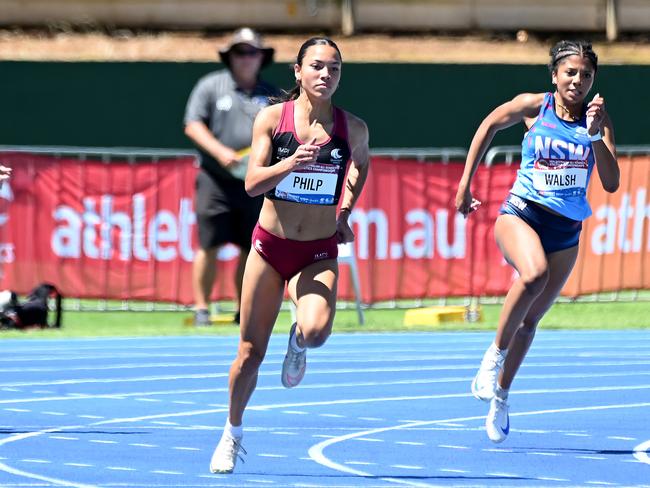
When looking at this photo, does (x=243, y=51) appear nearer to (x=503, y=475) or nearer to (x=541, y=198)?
(x=541, y=198)

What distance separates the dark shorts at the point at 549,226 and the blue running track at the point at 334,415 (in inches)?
43.0

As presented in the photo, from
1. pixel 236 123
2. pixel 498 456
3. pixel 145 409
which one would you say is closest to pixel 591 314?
pixel 236 123

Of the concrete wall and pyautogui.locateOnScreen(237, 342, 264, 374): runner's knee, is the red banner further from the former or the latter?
the concrete wall

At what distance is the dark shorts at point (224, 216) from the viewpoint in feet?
51.7

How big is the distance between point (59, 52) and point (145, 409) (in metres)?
19.7

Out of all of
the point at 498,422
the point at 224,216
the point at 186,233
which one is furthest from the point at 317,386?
the point at 186,233

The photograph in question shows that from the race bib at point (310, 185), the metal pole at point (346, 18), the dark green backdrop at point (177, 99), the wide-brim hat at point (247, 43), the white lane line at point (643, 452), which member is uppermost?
the metal pole at point (346, 18)

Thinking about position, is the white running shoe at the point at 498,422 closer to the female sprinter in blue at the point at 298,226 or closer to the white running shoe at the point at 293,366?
the white running shoe at the point at 293,366

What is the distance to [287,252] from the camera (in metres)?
8.45

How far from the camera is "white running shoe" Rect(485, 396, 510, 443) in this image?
30.5 feet

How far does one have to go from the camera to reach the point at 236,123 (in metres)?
15.6

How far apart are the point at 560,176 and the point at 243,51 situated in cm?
631

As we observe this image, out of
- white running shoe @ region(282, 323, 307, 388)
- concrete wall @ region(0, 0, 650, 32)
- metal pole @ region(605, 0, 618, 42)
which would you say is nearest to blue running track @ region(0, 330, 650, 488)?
white running shoe @ region(282, 323, 307, 388)

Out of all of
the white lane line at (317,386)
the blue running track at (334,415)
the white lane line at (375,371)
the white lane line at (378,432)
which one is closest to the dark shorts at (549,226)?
the blue running track at (334,415)
